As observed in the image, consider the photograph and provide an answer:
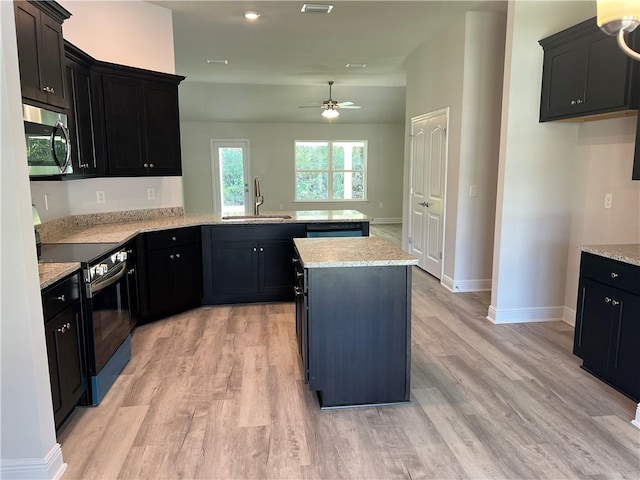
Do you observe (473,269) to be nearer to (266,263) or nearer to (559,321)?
(559,321)

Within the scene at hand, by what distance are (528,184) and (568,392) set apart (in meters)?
1.83

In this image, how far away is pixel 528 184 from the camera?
12.5 ft

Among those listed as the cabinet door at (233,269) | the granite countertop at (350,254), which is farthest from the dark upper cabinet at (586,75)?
the cabinet door at (233,269)

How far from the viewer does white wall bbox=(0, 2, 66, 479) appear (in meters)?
1.74

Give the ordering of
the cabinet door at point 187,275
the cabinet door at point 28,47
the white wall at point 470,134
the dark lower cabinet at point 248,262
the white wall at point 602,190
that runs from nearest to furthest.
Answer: the cabinet door at point 28,47, the white wall at point 602,190, the cabinet door at point 187,275, the dark lower cabinet at point 248,262, the white wall at point 470,134

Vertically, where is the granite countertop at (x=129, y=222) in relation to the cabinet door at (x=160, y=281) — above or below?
above

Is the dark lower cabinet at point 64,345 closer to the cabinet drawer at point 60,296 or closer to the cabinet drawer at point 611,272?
the cabinet drawer at point 60,296

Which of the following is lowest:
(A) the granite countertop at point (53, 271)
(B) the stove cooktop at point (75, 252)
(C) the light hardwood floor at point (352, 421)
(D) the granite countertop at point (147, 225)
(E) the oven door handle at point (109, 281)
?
(C) the light hardwood floor at point (352, 421)

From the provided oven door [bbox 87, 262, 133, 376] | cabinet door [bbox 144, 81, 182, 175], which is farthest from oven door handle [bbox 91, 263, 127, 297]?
cabinet door [bbox 144, 81, 182, 175]

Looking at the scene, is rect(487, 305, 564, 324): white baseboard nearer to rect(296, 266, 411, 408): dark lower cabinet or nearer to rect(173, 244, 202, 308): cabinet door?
rect(296, 266, 411, 408): dark lower cabinet

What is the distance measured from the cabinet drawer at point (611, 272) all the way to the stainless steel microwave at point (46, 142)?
11.4 feet

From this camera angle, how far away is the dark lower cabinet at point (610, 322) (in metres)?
2.54

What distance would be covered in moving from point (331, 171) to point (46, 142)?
8.76 metres

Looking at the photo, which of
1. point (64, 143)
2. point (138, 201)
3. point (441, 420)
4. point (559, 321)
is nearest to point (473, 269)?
point (559, 321)
